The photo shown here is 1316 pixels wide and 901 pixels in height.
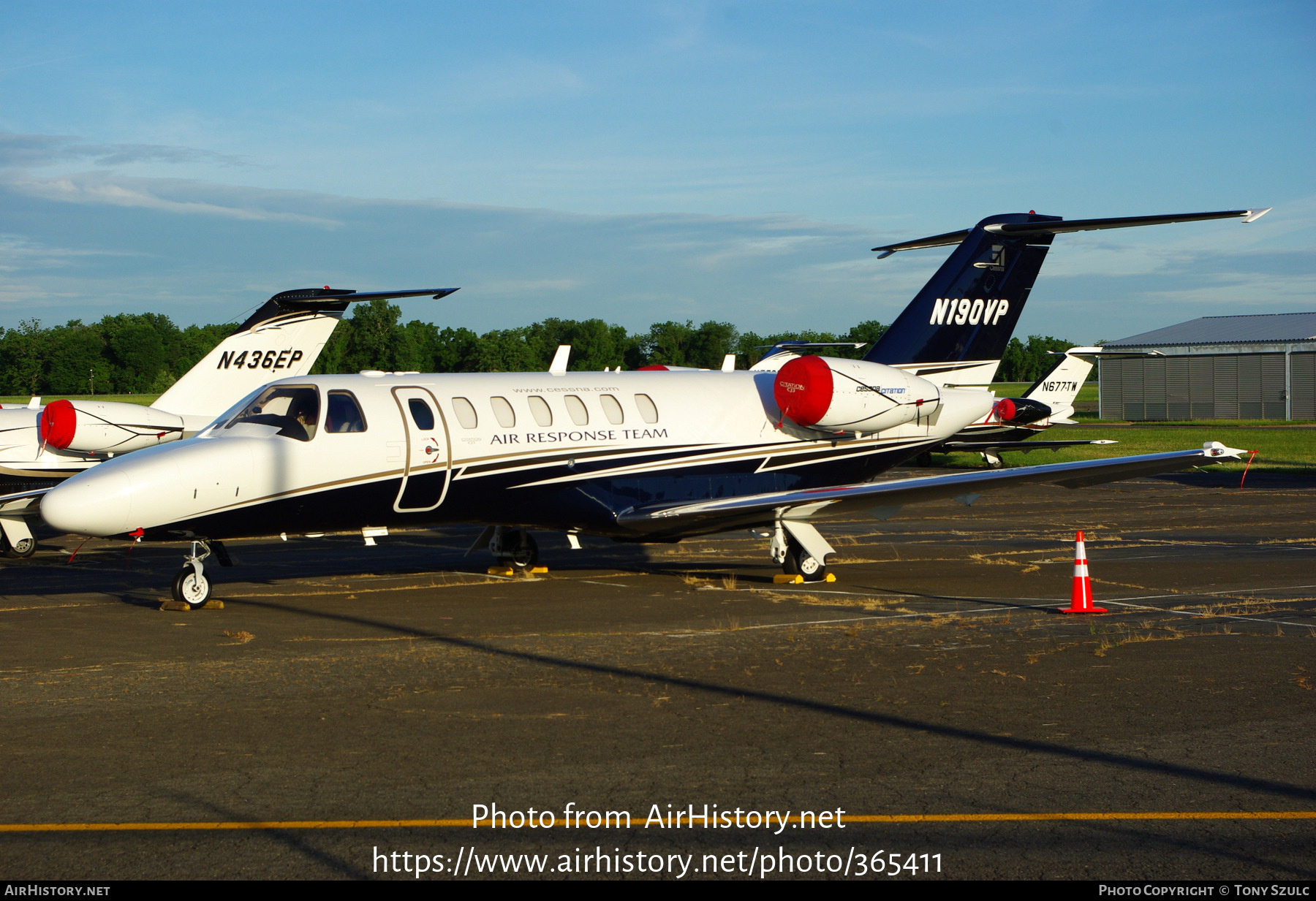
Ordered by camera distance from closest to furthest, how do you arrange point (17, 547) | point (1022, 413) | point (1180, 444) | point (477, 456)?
1. point (477, 456)
2. point (17, 547)
3. point (1022, 413)
4. point (1180, 444)

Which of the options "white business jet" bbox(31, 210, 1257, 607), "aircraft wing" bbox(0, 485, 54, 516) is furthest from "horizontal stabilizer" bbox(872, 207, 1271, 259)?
"aircraft wing" bbox(0, 485, 54, 516)

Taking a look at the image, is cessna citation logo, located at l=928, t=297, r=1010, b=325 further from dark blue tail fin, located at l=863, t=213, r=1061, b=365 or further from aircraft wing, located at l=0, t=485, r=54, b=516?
aircraft wing, located at l=0, t=485, r=54, b=516

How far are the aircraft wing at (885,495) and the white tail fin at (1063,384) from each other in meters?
33.9

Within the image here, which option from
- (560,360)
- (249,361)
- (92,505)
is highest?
(249,361)

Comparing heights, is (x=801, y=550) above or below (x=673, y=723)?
above

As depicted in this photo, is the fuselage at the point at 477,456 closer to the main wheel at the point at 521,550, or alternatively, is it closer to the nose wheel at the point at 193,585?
the nose wheel at the point at 193,585

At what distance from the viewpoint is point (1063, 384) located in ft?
155

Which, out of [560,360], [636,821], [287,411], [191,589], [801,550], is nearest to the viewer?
[636,821]

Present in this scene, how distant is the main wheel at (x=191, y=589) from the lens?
532 inches

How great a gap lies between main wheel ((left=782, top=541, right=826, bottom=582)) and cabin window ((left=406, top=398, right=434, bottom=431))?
492cm

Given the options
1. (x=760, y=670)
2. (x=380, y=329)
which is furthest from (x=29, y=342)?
(x=760, y=670)

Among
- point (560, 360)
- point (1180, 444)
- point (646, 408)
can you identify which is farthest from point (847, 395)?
point (1180, 444)

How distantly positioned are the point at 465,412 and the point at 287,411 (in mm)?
2164

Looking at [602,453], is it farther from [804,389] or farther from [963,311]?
[963,311]
